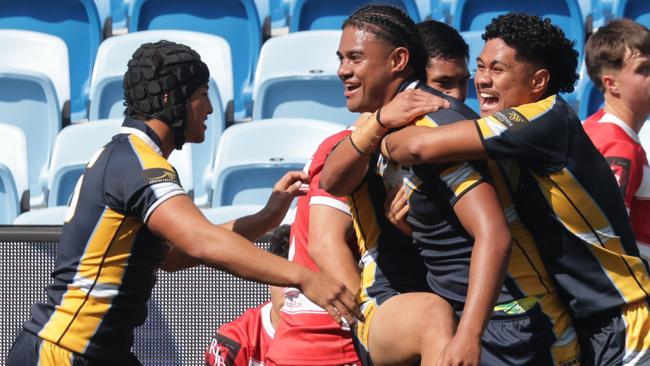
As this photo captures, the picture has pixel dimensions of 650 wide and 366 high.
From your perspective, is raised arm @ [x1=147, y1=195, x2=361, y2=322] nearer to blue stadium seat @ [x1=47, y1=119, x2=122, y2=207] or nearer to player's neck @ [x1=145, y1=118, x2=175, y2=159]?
player's neck @ [x1=145, y1=118, x2=175, y2=159]

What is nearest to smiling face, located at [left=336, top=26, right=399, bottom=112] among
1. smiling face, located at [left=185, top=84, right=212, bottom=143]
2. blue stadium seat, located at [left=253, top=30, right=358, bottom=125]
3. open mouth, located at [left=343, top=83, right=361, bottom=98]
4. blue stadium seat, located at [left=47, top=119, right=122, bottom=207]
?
open mouth, located at [left=343, top=83, right=361, bottom=98]

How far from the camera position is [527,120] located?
10.1 feet

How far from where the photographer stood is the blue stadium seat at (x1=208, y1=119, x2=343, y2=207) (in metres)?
6.05

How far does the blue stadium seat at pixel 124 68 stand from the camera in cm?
684

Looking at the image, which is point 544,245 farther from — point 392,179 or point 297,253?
point 297,253

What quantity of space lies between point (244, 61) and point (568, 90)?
437 centimetres

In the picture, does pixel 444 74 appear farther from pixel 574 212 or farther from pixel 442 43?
pixel 574 212

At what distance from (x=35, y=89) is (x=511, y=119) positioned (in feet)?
14.5

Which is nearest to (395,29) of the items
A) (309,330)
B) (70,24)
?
(309,330)

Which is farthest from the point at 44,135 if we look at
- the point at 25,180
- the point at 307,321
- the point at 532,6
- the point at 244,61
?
the point at 307,321

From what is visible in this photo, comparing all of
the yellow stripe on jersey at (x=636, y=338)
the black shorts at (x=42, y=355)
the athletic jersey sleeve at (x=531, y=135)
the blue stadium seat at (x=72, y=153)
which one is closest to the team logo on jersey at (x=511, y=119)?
the athletic jersey sleeve at (x=531, y=135)

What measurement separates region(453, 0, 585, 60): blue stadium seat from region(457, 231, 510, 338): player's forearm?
14.3ft

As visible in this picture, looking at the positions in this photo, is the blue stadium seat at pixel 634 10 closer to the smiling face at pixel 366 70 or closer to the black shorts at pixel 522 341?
the smiling face at pixel 366 70

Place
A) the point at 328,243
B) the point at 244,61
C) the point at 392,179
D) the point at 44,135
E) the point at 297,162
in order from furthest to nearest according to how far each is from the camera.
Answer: the point at 244,61 → the point at 44,135 → the point at 297,162 → the point at 328,243 → the point at 392,179
